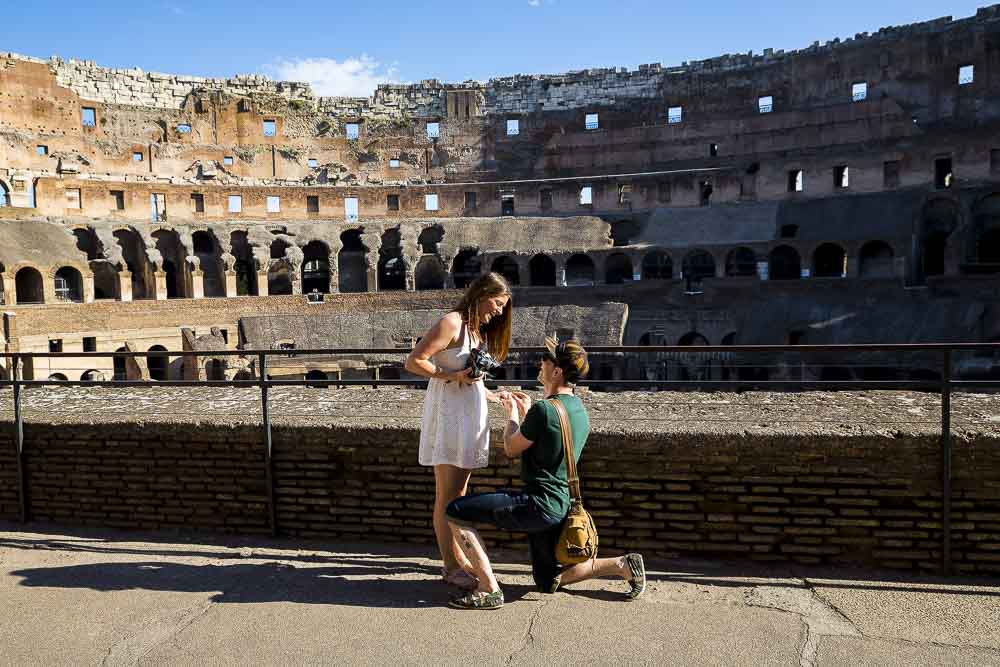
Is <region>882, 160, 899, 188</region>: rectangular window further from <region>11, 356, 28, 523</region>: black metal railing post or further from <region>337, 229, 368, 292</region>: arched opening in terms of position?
<region>11, 356, 28, 523</region>: black metal railing post

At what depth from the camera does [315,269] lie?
126 ft

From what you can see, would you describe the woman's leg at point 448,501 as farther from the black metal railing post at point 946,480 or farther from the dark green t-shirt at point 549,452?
the black metal railing post at point 946,480

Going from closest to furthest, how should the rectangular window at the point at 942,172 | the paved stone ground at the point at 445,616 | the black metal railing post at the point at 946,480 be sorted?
the paved stone ground at the point at 445,616, the black metal railing post at the point at 946,480, the rectangular window at the point at 942,172

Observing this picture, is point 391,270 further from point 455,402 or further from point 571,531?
point 571,531

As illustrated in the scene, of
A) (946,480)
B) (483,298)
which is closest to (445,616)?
(483,298)

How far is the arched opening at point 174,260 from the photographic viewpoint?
106 feet

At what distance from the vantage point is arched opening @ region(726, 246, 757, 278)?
32.0m

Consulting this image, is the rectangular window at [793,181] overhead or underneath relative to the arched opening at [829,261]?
overhead

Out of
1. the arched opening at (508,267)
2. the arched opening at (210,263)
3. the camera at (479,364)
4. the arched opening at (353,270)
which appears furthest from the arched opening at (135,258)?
the camera at (479,364)

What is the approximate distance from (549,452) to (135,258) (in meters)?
35.0

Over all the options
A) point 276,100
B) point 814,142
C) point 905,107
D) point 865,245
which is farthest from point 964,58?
point 276,100

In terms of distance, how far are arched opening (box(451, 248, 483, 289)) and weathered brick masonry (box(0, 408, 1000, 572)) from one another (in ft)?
102

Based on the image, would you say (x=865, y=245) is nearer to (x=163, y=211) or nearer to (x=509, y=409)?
(x=509, y=409)

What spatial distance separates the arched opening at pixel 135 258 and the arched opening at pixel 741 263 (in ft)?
86.4
